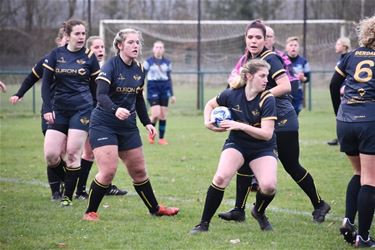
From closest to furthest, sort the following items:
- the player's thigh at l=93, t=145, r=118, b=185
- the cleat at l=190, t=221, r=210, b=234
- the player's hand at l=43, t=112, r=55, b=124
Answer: the cleat at l=190, t=221, r=210, b=234, the player's thigh at l=93, t=145, r=118, b=185, the player's hand at l=43, t=112, r=55, b=124

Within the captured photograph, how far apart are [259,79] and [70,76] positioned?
276 centimetres

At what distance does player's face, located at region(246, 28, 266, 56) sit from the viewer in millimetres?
6840

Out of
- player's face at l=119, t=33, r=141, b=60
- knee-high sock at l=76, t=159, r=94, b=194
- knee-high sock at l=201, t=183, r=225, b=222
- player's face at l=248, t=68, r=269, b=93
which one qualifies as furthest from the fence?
player's face at l=248, t=68, r=269, b=93

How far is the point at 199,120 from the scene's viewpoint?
20.0 meters

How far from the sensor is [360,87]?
6027mm

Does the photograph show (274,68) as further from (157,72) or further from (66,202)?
(157,72)

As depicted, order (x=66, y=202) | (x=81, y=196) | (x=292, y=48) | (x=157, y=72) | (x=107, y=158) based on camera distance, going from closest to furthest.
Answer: (x=107, y=158) → (x=66, y=202) → (x=81, y=196) → (x=292, y=48) → (x=157, y=72)

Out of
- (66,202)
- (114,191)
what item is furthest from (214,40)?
(66,202)

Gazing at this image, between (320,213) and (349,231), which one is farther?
(320,213)

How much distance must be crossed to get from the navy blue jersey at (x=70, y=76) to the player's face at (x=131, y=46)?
1298 millimetres

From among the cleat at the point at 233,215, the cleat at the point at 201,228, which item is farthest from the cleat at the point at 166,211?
the cleat at the point at 201,228

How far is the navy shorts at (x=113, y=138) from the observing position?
705 cm

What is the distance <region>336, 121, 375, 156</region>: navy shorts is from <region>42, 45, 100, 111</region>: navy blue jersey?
331 centimetres

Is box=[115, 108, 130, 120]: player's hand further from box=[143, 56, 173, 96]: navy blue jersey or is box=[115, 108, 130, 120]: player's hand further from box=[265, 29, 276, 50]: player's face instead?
box=[143, 56, 173, 96]: navy blue jersey
